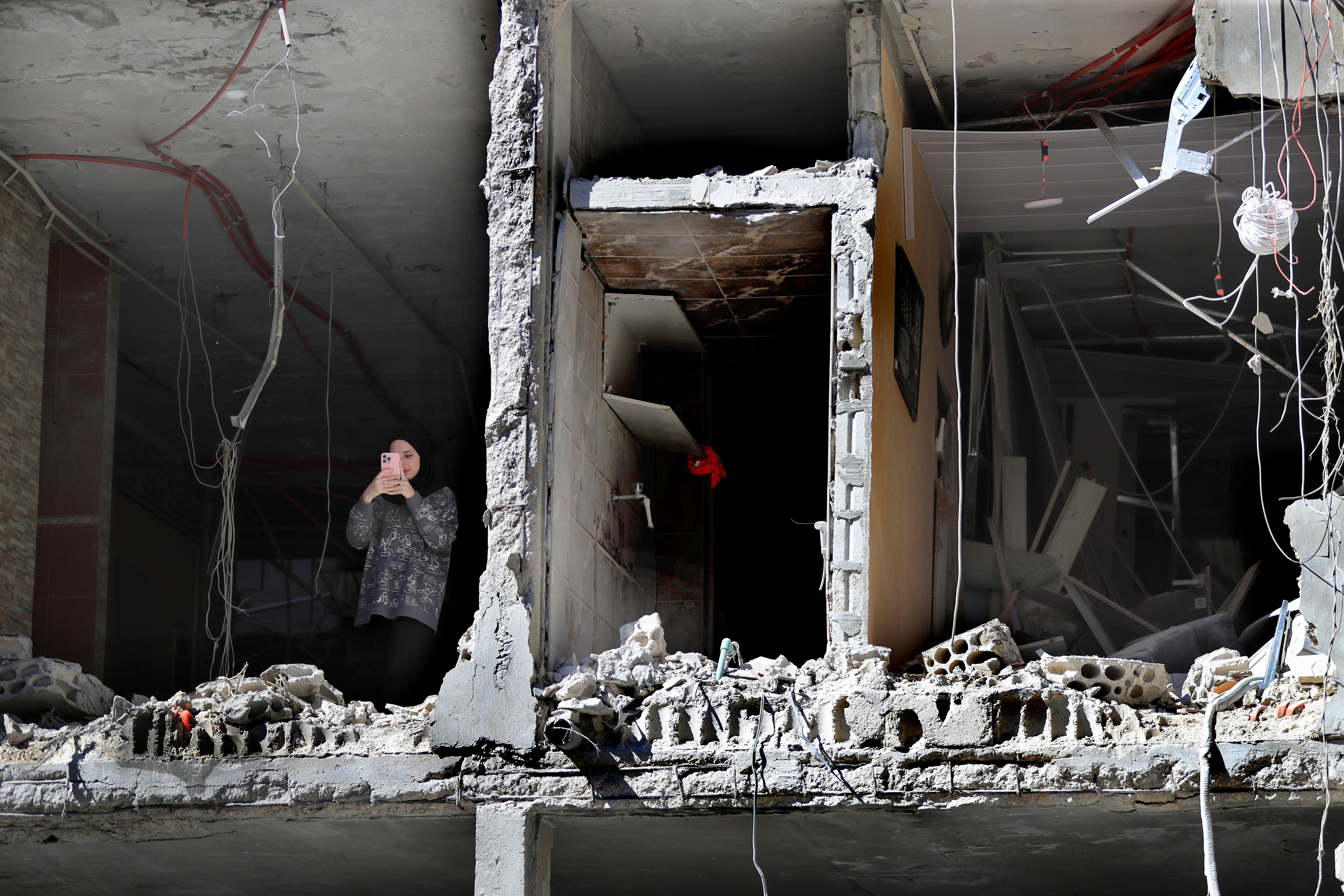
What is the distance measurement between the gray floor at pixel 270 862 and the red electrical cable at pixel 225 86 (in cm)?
428

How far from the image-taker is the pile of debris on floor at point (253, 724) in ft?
25.0

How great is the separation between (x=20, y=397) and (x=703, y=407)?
4533 millimetres

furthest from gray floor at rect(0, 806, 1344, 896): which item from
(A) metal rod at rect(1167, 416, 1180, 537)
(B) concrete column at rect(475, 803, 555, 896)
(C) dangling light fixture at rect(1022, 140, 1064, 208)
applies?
(A) metal rod at rect(1167, 416, 1180, 537)

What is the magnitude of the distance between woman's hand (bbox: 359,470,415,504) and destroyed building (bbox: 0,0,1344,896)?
1215mm

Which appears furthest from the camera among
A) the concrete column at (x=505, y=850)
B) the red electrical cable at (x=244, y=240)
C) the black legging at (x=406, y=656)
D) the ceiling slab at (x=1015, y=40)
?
the red electrical cable at (x=244, y=240)

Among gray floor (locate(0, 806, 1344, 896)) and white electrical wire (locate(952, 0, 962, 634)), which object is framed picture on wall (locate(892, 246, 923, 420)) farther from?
gray floor (locate(0, 806, 1344, 896))

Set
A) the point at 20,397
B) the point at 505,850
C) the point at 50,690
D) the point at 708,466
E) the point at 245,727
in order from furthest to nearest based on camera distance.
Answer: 1. the point at 20,397
2. the point at 708,466
3. the point at 50,690
4. the point at 245,727
5. the point at 505,850

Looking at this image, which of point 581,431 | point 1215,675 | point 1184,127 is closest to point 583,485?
point 581,431

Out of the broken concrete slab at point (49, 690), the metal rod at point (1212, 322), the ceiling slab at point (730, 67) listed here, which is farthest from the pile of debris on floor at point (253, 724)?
the metal rod at point (1212, 322)

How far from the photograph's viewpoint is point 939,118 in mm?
10266

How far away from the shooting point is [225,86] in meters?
9.08

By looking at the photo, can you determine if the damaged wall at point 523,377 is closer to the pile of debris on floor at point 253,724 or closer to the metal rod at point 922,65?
the pile of debris on floor at point 253,724

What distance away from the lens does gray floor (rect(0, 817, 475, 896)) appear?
822 centimetres

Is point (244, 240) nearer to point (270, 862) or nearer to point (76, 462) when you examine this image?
point (76, 462)
